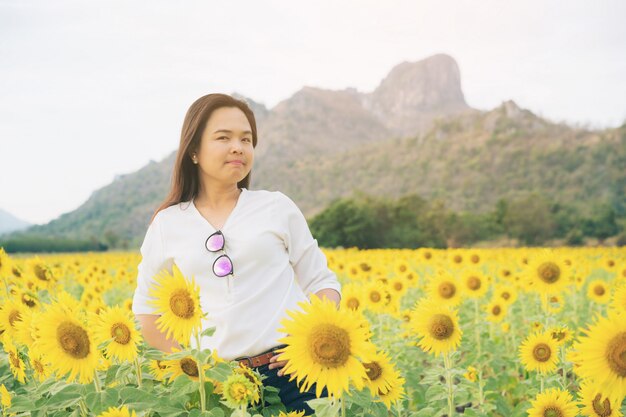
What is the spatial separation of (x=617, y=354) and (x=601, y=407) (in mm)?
668

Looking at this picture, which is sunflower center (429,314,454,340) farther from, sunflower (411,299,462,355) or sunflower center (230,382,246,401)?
sunflower center (230,382,246,401)

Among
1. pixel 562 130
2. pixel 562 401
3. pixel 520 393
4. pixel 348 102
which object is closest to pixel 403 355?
pixel 520 393

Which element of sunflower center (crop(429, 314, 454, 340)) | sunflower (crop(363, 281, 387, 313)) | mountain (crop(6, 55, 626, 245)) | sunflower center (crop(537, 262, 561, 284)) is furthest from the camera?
mountain (crop(6, 55, 626, 245))

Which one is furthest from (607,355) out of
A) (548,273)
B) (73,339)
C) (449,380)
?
(548,273)

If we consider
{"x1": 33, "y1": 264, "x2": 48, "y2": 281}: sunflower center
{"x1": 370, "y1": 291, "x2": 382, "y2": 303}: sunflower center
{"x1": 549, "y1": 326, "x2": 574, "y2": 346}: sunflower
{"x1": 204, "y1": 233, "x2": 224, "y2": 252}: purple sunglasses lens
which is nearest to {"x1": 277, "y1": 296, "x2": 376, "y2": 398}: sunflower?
{"x1": 204, "y1": 233, "x2": 224, "y2": 252}: purple sunglasses lens

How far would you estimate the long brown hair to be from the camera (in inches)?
101

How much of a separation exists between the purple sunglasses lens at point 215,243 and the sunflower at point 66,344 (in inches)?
26.8

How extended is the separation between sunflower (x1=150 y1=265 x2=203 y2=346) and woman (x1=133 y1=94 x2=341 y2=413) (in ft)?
1.85

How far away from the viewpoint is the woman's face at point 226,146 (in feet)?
8.28

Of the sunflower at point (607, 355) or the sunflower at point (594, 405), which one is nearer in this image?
the sunflower at point (607, 355)

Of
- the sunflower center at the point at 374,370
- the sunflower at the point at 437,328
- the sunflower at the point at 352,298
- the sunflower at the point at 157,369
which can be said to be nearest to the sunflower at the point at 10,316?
the sunflower at the point at 157,369

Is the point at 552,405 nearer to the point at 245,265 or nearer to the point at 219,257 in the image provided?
the point at 245,265

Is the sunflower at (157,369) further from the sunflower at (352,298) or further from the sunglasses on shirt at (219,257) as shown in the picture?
the sunflower at (352,298)

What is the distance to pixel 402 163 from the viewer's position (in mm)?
69875
